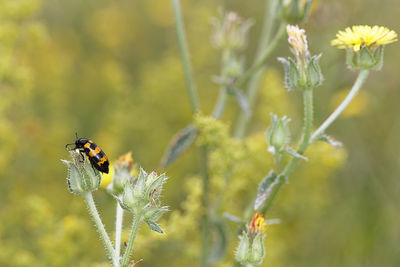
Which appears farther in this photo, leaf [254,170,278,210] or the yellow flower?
the yellow flower

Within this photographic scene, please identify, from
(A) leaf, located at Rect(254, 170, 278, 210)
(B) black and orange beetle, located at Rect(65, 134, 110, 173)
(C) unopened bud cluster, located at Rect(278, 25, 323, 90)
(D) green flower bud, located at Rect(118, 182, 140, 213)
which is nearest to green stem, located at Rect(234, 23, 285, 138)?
(C) unopened bud cluster, located at Rect(278, 25, 323, 90)

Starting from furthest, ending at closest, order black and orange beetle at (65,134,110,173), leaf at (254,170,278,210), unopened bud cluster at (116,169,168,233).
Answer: black and orange beetle at (65,134,110,173) < leaf at (254,170,278,210) < unopened bud cluster at (116,169,168,233)

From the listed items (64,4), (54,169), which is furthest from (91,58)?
(54,169)

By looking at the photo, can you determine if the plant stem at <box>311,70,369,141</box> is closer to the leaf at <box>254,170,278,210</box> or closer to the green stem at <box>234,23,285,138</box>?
the leaf at <box>254,170,278,210</box>

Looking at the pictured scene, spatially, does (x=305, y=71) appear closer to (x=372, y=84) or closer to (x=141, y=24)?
(x=372, y=84)

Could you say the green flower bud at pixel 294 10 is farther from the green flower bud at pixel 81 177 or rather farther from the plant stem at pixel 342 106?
the green flower bud at pixel 81 177

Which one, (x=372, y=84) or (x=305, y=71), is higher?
(x=372, y=84)

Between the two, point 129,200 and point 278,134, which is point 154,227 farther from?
point 278,134
